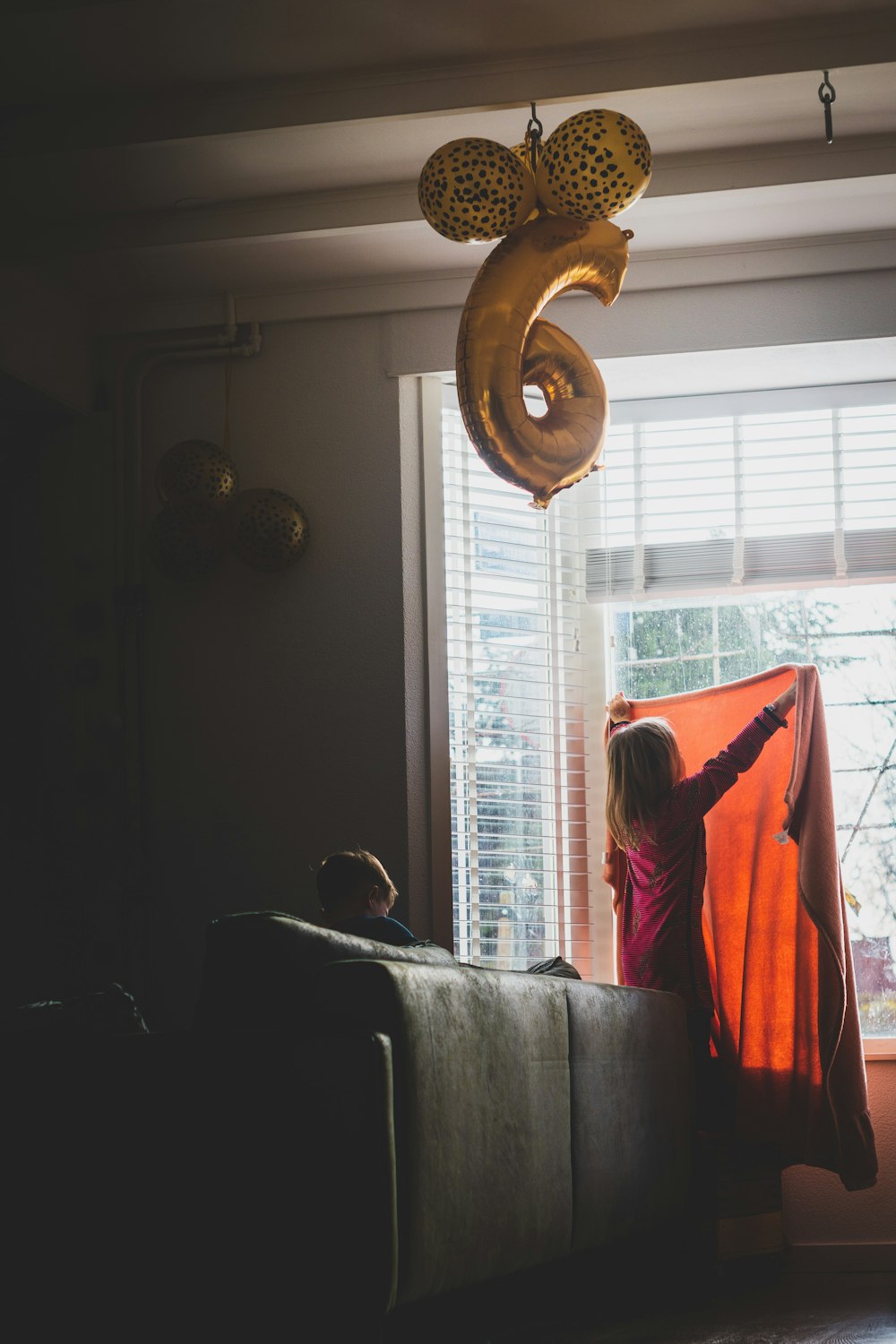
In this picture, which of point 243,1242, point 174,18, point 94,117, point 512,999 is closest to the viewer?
point 243,1242

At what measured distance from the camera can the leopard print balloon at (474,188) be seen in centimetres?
263

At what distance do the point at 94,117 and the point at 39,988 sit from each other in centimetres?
231

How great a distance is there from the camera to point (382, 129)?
10.2 ft

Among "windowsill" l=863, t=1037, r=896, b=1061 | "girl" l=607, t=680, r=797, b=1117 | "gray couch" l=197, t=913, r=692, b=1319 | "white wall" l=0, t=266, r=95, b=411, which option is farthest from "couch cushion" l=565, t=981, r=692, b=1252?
"white wall" l=0, t=266, r=95, b=411

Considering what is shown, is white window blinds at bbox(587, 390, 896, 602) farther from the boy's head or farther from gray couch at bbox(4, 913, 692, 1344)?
gray couch at bbox(4, 913, 692, 1344)

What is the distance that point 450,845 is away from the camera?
11.8ft

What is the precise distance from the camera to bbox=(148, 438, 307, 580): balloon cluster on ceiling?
356 centimetres

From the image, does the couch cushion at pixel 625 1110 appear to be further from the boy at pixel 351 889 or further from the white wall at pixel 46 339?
the white wall at pixel 46 339

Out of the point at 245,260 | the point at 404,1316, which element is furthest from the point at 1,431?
the point at 404,1316

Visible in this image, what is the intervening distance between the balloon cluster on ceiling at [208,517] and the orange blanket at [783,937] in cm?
121

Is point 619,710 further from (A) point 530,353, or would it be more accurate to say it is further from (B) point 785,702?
(A) point 530,353

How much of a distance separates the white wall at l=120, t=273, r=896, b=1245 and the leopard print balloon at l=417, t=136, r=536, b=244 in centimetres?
101

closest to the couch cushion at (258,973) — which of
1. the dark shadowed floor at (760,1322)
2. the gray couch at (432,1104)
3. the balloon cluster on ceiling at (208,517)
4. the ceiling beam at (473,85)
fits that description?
the gray couch at (432,1104)

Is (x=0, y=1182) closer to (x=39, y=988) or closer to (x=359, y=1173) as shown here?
(x=359, y=1173)
